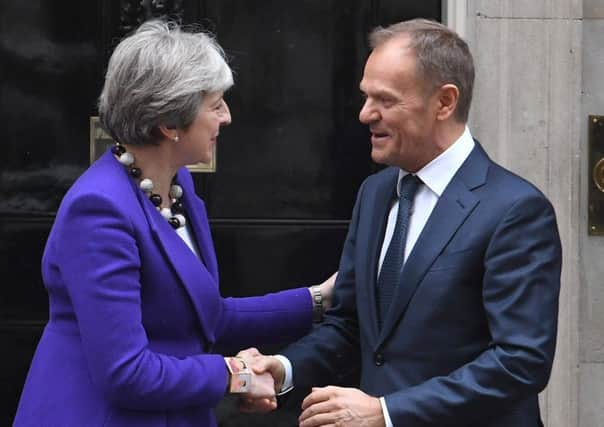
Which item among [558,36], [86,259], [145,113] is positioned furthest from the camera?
[558,36]

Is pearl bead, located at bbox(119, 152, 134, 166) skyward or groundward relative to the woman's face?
groundward

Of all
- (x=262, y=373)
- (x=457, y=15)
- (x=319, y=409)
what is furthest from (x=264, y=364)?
(x=457, y=15)

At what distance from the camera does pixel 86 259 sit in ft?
9.16

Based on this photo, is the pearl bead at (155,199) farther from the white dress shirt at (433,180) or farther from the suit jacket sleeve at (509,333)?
the suit jacket sleeve at (509,333)

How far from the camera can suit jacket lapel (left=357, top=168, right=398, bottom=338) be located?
307 cm

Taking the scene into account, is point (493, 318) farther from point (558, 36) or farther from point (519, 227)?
point (558, 36)

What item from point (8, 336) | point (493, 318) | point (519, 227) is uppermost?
point (519, 227)

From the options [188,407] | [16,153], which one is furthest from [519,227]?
[16,153]

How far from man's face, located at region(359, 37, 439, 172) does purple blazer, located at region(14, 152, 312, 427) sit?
579 millimetres

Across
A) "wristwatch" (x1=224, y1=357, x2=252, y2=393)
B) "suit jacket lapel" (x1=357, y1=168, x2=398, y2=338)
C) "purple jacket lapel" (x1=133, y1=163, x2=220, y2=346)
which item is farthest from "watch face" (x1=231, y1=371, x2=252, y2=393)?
"suit jacket lapel" (x1=357, y1=168, x2=398, y2=338)

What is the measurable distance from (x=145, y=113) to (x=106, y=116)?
13cm

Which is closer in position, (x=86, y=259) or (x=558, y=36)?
(x=86, y=259)

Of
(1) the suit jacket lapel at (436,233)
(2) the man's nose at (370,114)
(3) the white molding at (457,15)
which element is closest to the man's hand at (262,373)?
(1) the suit jacket lapel at (436,233)

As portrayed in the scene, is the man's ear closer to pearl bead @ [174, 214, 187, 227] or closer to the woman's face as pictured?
the woman's face
